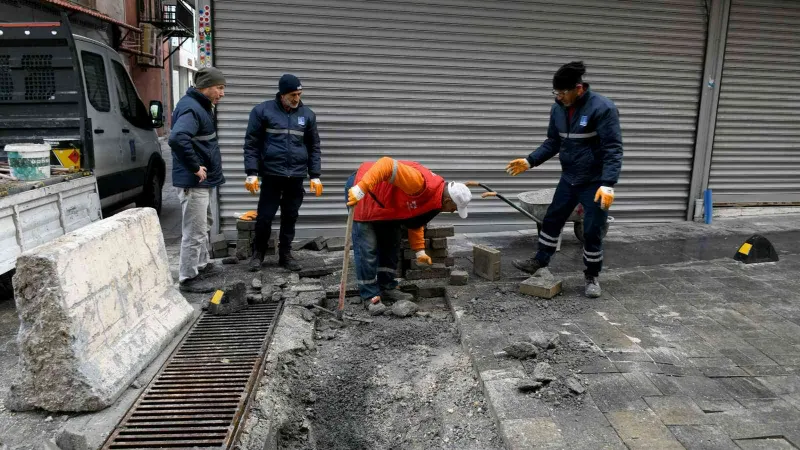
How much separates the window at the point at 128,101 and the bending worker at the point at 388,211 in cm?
407

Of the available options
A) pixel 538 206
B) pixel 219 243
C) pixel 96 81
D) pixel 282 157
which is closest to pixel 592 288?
pixel 538 206

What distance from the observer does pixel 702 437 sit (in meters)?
3.00

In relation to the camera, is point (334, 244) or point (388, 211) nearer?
point (388, 211)

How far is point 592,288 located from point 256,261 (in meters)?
3.34

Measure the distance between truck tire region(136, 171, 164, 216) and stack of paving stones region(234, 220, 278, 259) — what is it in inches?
104

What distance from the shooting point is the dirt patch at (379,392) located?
11.1 feet

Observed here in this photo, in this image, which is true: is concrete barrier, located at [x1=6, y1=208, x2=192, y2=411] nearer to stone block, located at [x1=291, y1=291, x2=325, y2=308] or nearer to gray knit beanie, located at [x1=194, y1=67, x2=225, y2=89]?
stone block, located at [x1=291, y1=291, x2=325, y2=308]

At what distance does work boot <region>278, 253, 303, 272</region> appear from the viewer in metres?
5.89

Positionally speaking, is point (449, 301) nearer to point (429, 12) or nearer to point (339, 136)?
point (339, 136)

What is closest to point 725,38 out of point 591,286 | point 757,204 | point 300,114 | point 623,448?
point 757,204

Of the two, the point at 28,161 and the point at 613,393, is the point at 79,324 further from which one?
the point at 613,393

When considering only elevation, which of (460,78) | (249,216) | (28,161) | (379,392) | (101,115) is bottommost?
(379,392)

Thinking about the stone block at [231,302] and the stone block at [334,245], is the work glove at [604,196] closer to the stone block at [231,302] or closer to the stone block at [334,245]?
the stone block at [334,245]

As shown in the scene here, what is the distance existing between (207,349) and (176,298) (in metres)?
0.68
